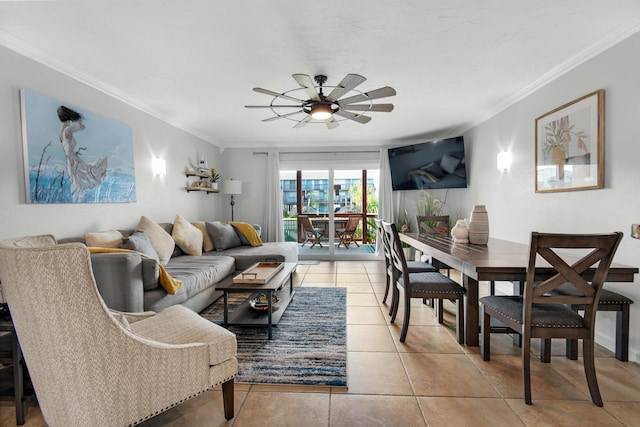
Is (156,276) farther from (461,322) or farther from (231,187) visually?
(231,187)

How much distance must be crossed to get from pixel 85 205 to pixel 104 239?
1.38ft

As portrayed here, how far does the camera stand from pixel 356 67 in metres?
2.70

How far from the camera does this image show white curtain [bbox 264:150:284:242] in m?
5.98

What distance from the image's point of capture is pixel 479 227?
2746 millimetres

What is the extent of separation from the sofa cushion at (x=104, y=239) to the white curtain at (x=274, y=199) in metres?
3.19

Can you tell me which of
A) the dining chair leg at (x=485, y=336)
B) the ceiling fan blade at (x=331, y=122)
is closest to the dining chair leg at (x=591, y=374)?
the dining chair leg at (x=485, y=336)

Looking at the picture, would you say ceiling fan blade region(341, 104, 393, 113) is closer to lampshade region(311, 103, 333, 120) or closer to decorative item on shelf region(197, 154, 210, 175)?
lampshade region(311, 103, 333, 120)

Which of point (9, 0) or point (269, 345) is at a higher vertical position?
point (9, 0)

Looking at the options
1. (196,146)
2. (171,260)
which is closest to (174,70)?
(171,260)

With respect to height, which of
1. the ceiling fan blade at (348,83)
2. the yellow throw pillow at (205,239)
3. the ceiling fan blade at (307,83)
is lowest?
the yellow throw pillow at (205,239)

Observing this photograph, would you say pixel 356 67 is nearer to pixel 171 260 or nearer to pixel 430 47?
pixel 430 47

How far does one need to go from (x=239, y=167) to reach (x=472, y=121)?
4279mm

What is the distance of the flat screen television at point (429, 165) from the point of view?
16.3 feet

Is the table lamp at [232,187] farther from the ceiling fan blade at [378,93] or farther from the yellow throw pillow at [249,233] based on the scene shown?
the ceiling fan blade at [378,93]
